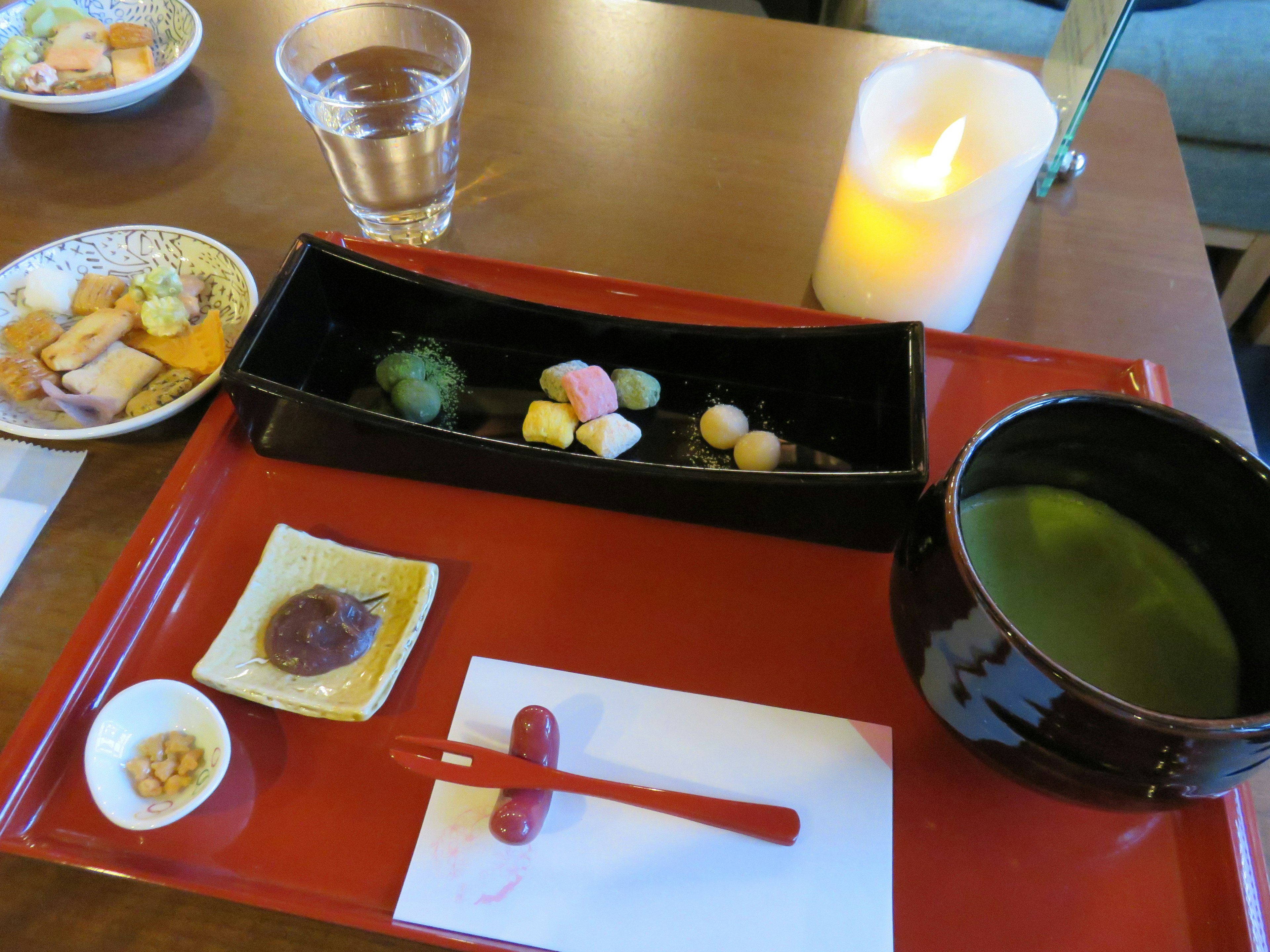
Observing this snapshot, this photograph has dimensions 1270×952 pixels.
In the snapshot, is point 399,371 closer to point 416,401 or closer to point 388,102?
point 416,401

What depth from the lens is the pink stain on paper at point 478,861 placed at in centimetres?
45

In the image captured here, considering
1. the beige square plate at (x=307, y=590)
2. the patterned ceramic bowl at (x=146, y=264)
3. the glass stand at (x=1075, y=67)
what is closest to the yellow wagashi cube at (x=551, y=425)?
the beige square plate at (x=307, y=590)

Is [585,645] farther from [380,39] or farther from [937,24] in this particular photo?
[937,24]

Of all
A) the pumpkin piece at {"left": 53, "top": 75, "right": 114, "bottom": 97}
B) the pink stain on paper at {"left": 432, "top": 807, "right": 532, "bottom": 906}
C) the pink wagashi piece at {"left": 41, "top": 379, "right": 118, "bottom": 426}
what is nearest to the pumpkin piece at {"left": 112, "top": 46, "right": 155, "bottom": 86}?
the pumpkin piece at {"left": 53, "top": 75, "right": 114, "bottom": 97}

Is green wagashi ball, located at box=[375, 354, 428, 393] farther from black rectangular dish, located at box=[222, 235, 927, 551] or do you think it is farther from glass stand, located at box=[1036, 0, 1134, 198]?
glass stand, located at box=[1036, 0, 1134, 198]

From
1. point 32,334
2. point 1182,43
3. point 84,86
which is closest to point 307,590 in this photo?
point 32,334

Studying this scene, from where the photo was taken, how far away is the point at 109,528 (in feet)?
1.99

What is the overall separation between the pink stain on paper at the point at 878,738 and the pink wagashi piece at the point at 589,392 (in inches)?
12.0

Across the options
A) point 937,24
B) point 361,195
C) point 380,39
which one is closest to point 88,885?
point 361,195

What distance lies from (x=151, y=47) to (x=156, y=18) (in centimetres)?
4

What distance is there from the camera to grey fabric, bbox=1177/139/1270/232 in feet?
4.84

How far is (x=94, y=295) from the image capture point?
706 millimetres

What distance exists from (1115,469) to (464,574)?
1.43 ft

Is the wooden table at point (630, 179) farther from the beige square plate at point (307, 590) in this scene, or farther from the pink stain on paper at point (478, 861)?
the pink stain on paper at point (478, 861)
